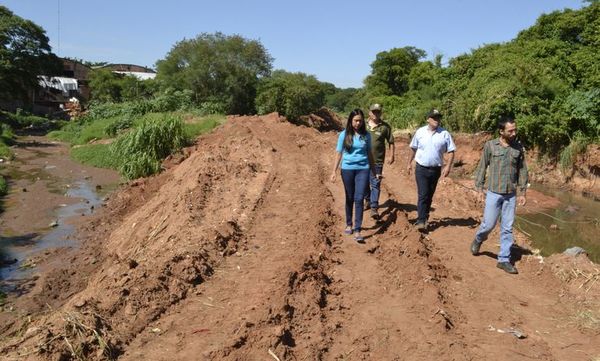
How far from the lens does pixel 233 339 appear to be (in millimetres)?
4336

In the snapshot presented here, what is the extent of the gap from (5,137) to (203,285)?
27.8 metres

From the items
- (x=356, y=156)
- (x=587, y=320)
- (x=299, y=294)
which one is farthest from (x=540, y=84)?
(x=299, y=294)

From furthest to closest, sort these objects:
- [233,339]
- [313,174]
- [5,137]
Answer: [5,137], [313,174], [233,339]

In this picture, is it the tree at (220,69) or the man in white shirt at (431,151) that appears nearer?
the man in white shirt at (431,151)

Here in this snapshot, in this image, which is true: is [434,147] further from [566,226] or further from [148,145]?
[148,145]

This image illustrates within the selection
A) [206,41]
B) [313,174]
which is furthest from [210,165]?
[206,41]

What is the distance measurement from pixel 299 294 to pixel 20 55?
40003 millimetres

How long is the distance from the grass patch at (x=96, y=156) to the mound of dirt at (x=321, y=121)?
13795 millimetres

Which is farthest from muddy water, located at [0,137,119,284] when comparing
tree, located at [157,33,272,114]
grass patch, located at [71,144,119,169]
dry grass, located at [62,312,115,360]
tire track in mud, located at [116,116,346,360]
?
tree, located at [157,33,272,114]

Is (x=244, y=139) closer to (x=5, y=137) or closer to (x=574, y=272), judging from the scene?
(x=574, y=272)

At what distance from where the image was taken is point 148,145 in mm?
17219

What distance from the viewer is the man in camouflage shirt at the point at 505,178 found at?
20.1ft

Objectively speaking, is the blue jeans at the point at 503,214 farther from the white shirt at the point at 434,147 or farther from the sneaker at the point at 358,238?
the sneaker at the point at 358,238

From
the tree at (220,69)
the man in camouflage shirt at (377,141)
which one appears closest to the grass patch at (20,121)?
the tree at (220,69)
